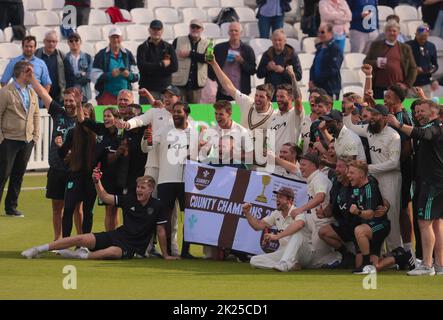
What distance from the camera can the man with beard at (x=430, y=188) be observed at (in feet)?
53.9

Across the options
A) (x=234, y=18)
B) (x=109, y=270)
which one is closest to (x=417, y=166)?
(x=109, y=270)

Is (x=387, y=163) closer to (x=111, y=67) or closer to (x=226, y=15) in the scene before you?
(x=111, y=67)

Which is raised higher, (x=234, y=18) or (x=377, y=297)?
(x=234, y=18)

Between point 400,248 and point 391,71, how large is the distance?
24.7 ft

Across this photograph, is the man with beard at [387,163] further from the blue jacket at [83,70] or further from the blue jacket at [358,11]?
the blue jacket at [358,11]

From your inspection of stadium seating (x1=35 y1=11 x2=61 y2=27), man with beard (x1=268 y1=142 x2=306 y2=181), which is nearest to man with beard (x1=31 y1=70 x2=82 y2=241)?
man with beard (x1=268 y1=142 x2=306 y2=181)

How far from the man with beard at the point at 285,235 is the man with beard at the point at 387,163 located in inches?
40.1

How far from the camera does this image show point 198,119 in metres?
24.4

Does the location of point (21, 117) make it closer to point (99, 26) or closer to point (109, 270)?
point (109, 270)

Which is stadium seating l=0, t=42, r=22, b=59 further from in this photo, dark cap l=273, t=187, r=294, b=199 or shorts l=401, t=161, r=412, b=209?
shorts l=401, t=161, r=412, b=209

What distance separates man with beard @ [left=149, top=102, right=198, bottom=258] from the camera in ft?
60.1

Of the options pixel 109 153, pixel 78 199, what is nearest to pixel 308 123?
pixel 109 153

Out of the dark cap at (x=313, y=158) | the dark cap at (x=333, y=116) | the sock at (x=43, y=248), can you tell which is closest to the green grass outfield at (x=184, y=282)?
the sock at (x=43, y=248)

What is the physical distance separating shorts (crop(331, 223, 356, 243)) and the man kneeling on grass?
2.25m
